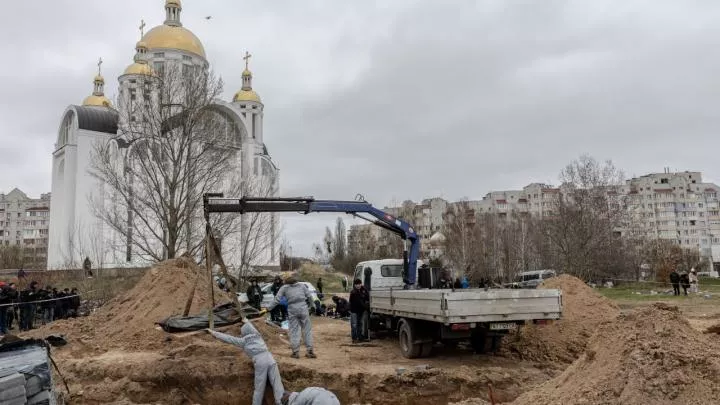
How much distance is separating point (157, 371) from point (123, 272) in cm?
2281

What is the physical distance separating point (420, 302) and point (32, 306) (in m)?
13.2

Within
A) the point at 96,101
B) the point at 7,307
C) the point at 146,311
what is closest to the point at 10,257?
the point at 96,101

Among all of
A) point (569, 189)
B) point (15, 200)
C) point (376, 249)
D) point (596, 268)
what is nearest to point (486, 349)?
point (596, 268)

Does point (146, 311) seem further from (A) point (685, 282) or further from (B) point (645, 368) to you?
(A) point (685, 282)

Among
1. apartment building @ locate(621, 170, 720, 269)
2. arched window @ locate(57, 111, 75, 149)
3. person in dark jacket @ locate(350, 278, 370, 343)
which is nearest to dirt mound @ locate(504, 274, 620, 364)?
person in dark jacket @ locate(350, 278, 370, 343)

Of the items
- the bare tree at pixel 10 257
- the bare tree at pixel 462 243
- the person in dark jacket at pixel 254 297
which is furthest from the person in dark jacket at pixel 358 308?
the bare tree at pixel 10 257

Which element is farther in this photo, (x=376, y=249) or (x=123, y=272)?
(x=376, y=249)

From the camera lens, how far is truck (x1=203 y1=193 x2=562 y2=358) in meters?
8.91

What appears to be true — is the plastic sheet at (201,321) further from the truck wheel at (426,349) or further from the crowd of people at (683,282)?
the crowd of people at (683,282)

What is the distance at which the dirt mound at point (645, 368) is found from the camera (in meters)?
5.06

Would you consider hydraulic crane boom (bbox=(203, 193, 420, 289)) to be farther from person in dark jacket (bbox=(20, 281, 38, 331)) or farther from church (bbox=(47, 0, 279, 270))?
church (bbox=(47, 0, 279, 270))

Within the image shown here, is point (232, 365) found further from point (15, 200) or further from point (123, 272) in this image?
point (15, 200)

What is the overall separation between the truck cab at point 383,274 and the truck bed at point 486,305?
13.3ft

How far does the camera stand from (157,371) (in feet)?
30.7
